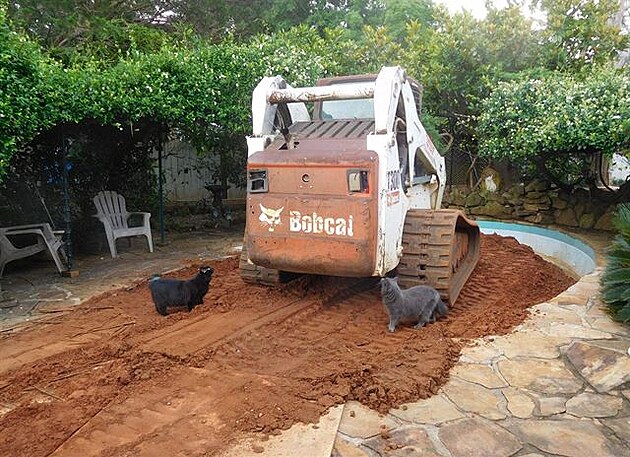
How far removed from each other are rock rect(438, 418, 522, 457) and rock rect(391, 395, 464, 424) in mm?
76

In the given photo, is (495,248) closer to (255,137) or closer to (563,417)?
(255,137)

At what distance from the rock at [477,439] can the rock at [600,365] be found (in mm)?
907

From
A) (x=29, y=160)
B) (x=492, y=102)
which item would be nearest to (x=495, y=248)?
(x=492, y=102)

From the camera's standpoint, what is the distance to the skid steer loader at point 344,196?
13.8ft

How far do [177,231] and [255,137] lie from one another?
19.9 ft

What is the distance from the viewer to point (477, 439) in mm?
2646

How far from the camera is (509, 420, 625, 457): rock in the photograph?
99.9 inches

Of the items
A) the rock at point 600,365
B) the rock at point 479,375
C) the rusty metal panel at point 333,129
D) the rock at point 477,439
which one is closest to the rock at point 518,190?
the rusty metal panel at point 333,129

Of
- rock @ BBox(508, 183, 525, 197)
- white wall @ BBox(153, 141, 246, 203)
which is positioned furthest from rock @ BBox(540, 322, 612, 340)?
white wall @ BBox(153, 141, 246, 203)

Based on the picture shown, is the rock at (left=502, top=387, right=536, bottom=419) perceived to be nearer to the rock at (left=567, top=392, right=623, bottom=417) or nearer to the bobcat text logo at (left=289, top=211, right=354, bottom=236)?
the rock at (left=567, top=392, right=623, bottom=417)

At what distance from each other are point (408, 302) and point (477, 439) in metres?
1.74

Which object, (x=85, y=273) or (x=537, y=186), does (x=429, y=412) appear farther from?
(x=537, y=186)

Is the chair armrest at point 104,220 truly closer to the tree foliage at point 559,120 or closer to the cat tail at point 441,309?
the cat tail at point 441,309

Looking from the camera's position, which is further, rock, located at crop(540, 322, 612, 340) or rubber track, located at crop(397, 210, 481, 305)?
rubber track, located at crop(397, 210, 481, 305)
